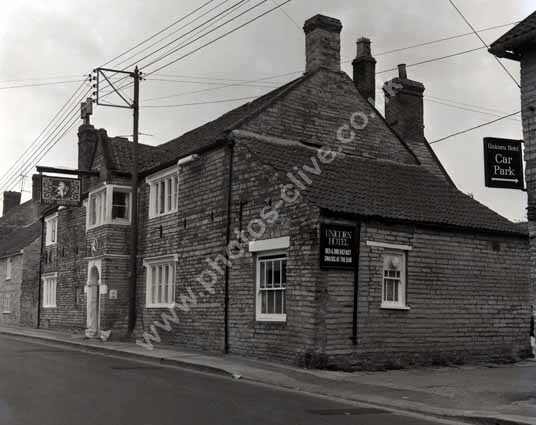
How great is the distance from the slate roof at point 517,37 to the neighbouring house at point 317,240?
5.13m

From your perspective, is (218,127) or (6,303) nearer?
(218,127)

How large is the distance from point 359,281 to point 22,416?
9.56 metres

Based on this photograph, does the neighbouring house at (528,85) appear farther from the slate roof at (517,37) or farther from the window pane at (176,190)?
the window pane at (176,190)

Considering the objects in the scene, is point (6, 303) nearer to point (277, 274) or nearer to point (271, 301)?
point (271, 301)

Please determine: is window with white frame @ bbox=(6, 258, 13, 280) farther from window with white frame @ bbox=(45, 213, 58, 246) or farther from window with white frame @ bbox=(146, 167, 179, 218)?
window with white frame @ bbox=(146, 167, 179, 218)

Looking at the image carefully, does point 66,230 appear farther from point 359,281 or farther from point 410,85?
point 359,281

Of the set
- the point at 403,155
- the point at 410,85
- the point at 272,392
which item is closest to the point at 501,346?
the point at 403,155

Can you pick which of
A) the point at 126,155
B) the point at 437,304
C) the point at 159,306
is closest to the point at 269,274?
the point at 437,304

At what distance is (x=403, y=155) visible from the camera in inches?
948

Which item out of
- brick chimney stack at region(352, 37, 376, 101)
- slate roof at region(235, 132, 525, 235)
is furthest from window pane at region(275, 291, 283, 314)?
brick chimney stack at region(352, 37, 376, 101)

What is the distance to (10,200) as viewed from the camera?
61.4 meters

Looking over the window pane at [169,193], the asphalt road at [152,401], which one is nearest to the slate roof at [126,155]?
the window pane at [169,193]

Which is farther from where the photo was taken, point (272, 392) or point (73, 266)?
point (73, 266)

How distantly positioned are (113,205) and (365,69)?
11.1 meters
